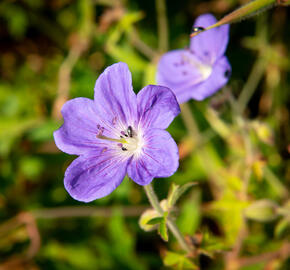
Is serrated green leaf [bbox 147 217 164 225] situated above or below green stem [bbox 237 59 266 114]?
below

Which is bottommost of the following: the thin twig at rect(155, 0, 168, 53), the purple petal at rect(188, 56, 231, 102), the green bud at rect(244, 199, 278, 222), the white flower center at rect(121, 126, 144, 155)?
the green bud at rect(244, 199, 278, 222)

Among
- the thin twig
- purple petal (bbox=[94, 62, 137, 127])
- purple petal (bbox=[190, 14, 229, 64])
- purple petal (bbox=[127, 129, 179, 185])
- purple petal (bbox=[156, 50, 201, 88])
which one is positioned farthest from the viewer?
the thin twig

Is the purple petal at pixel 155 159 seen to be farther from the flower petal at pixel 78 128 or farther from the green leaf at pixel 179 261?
the green leaf at pixel 179 261

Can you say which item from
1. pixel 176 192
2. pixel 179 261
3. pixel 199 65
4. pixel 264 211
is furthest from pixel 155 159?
pixel 199 65

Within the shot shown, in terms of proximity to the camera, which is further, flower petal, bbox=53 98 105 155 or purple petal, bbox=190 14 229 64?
purple petal, bbox=190 14 229 64

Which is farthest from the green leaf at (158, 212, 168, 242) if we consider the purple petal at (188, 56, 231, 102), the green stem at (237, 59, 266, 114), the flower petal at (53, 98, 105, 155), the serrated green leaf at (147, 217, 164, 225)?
the green stem at (237, 59, 266, 114)

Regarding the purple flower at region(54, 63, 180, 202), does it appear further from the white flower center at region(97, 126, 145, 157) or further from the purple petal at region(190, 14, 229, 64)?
the purple petal at region(190, 14, 229, 64)

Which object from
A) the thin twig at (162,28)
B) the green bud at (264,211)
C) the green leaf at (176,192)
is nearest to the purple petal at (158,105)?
the green leaf at (176,192)

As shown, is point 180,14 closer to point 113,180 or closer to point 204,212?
point 204,212
